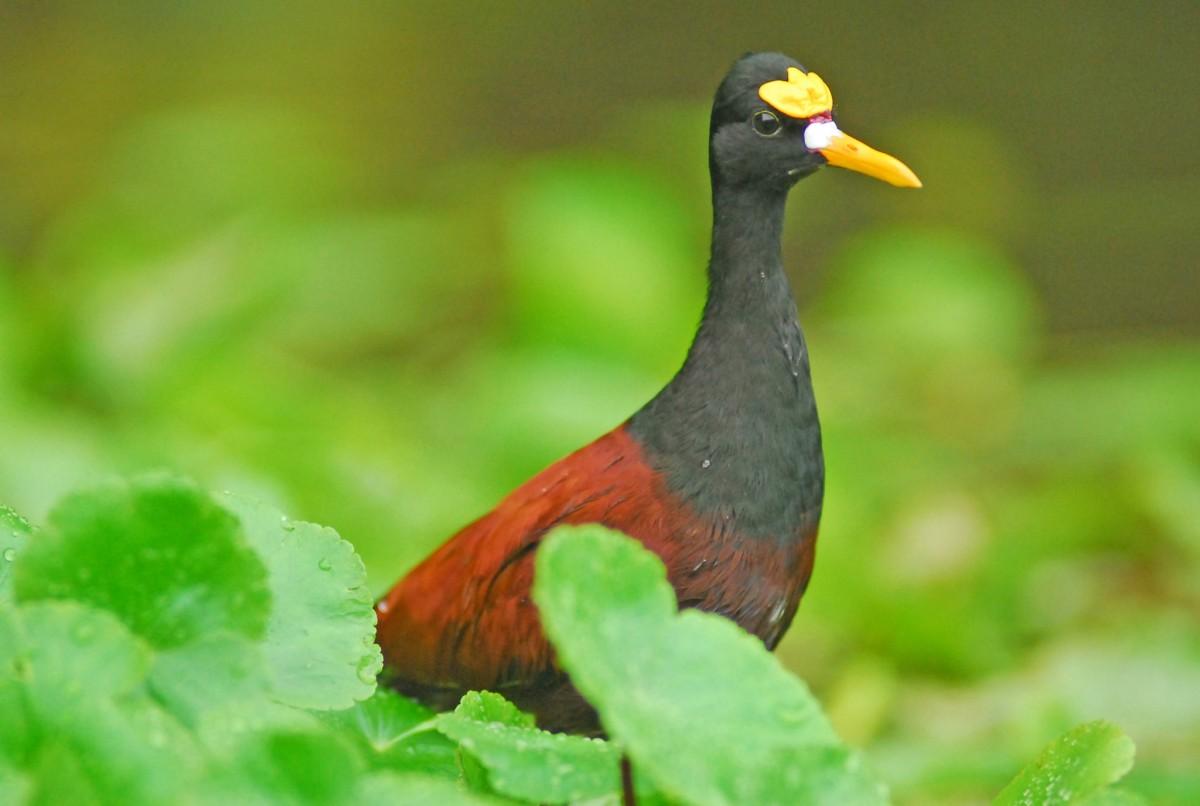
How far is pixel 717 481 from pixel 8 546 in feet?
2.94

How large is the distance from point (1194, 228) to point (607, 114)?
229 centimetres

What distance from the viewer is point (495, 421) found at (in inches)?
142

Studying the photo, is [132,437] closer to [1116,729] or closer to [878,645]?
[878,645]

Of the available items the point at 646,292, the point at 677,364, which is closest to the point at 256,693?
the point at 677,364

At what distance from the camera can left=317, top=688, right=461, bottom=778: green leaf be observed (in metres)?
1.09

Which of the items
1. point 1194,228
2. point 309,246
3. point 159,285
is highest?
point 1194,228

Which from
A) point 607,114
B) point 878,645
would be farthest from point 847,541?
point 607,114

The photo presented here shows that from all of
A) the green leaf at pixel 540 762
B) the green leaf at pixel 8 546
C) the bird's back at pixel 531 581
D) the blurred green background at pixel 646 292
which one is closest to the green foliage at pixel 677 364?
the blurred green background at pixel 646 292

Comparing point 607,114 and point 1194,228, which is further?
point 607,114

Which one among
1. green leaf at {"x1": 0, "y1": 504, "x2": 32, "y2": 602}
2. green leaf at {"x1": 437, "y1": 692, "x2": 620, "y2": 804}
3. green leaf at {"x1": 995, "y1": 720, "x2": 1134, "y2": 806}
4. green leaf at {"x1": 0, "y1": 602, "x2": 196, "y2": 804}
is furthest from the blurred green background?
green leaf at {"x1": 0, "y1": 602, "x2": 196, "y2": 804}

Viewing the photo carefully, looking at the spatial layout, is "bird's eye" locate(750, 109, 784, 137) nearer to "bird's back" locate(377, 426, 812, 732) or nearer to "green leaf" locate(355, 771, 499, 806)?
"bird's back" locate(377, 426, 812, 732)

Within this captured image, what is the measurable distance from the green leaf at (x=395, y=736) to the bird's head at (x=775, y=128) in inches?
35.7

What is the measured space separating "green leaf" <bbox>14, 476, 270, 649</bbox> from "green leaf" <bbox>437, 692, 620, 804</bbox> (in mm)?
143

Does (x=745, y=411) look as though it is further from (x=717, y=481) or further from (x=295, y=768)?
(x=295, y=768)
